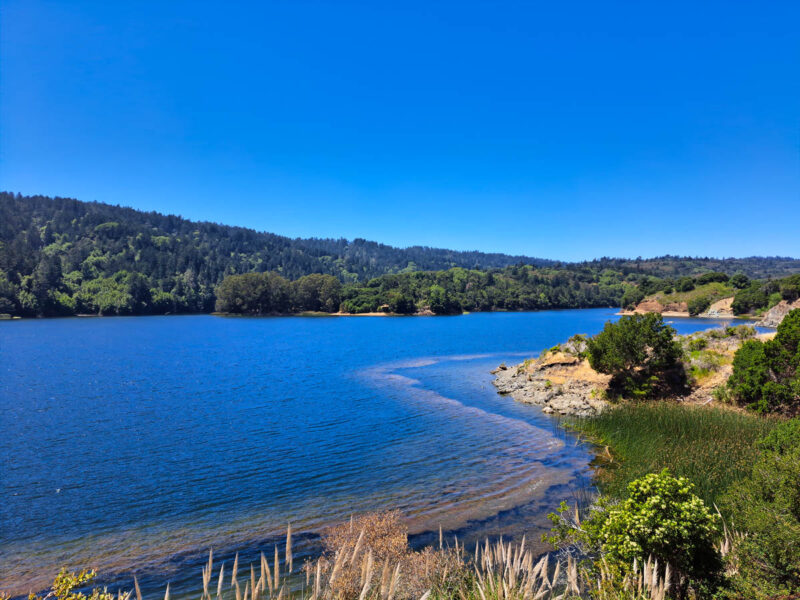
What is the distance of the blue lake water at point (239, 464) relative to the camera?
14.8 meters

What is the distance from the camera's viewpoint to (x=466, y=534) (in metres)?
14.7

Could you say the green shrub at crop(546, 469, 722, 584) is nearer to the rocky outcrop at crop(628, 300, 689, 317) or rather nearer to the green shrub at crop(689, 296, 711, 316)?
the rocky outcrop at crop(628, 300, 689, 317)

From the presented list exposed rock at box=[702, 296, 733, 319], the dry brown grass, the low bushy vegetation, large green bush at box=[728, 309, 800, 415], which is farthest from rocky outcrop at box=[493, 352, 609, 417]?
exposed rock at box=[702, 296, 733, 319]

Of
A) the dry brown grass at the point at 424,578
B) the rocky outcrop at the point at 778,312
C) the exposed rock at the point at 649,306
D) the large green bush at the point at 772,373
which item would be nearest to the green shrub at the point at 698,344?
the large green bush at the point at 772,373

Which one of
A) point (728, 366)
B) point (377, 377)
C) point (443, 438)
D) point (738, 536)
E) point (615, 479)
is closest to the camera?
point (738, 536)

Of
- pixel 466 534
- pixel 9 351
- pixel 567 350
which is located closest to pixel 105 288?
pixel 9 351

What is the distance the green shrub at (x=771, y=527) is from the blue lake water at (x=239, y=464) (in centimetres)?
696

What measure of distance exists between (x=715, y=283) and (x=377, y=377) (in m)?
189

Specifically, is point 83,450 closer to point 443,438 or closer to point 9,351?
point 443,438

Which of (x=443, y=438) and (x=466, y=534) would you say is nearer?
(x=466, y=534)

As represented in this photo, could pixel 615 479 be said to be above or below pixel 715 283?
below

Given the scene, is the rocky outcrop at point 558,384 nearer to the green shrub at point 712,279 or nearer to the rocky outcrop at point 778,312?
the rocky outcrop at point 778,312

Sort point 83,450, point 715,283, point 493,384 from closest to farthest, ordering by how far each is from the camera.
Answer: point 83,450, point 493,384, point 715,283

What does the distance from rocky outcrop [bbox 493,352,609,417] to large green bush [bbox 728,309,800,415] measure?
330 inches
